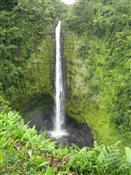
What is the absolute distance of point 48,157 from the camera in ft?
15.1

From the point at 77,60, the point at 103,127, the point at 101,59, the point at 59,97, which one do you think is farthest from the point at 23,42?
the point at 103,127

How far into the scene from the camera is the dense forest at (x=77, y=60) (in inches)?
729

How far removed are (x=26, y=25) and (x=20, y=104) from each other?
4287 millimetres

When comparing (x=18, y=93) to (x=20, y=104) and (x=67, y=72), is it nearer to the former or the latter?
(x=20, y=104)

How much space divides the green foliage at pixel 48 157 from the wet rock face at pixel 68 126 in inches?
543

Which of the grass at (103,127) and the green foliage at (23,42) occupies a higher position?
the green foliage at (23,42)

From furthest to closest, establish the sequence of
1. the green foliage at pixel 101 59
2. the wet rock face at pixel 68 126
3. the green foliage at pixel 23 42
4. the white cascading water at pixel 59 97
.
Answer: the white cascading water at pixel 59 97, the green foliage at pixel 101 59, the wet rock face at pixel 68 126, the green foliage at pixel 23 42

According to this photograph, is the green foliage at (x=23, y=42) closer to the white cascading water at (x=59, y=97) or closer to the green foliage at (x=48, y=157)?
the white cascading water at (x=59, y=97)

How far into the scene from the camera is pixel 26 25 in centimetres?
2009

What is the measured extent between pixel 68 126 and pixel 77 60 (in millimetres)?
3708

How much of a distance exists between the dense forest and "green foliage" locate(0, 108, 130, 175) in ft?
39.2

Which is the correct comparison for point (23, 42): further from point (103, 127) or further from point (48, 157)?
point (48, 157)

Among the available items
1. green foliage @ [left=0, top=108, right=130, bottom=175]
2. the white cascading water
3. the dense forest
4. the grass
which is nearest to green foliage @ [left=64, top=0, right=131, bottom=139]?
the dense forest

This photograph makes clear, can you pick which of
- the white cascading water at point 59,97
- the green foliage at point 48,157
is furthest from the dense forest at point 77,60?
the green foliage at point 48,157
